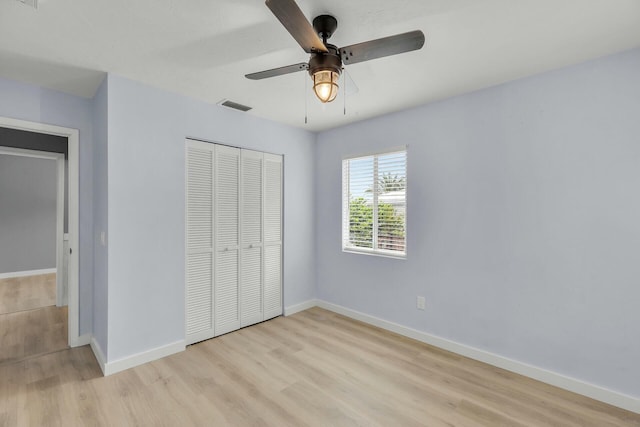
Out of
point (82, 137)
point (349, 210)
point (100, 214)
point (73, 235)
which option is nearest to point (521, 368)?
point (349, 210)

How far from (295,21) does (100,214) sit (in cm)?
255

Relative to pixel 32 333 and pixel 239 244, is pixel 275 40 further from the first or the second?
pixel 32 333

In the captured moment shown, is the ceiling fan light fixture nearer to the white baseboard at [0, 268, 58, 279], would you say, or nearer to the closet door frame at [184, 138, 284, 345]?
the closet door frame at [184, 138, 284, 345]

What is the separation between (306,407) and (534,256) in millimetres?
2163

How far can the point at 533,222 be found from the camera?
2.42m

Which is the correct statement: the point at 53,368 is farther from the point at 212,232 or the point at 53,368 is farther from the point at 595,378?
the point at 595,378

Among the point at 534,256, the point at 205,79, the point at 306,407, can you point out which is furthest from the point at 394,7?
the point at 306,407

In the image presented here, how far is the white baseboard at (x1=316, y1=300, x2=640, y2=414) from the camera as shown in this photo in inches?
81.0

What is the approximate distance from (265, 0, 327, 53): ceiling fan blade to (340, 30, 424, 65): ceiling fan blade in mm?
160

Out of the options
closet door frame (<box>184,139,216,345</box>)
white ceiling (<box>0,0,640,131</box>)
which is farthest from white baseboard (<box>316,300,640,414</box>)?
white ceiling (<box>0,0,640,131</box>)

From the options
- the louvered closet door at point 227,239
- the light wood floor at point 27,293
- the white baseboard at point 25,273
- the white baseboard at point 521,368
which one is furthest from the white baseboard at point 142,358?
the white baseboard at point 25,273

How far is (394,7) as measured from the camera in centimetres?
162

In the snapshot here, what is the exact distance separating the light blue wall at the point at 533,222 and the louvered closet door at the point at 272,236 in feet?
4.44

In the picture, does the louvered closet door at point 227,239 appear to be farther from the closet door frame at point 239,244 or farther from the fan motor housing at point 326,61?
the fan motor housing at point 326,61
